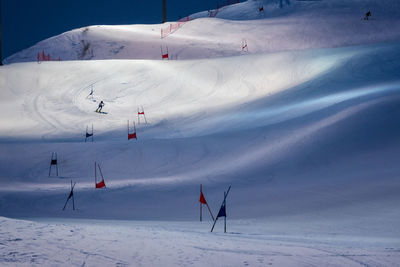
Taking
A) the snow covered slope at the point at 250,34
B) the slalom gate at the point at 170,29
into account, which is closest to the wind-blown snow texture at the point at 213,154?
the snow covered slope at the point at 250,34

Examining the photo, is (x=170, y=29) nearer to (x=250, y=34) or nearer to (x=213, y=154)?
(x=250, y=34)

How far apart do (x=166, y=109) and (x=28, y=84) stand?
280 inches

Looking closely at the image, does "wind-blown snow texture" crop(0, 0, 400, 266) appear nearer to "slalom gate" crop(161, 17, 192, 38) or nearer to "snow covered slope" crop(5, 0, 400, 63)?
"snow covered slope" crop(5, 0, 400, 63)

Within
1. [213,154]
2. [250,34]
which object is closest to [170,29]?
[250,34]

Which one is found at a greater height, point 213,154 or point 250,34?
point 250,34

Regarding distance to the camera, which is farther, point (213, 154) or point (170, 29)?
point (170, 29)

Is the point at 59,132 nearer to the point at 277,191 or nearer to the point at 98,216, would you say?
the point at 98,216

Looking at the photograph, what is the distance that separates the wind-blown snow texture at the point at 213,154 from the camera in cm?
457

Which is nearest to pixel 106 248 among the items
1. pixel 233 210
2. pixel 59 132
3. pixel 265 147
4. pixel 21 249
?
pixel 21 249

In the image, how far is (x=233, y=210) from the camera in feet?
28.1

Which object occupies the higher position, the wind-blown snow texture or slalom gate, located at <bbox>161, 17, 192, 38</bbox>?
slalom gate, located at <bbox>161, 17, 192, 38</bbox>

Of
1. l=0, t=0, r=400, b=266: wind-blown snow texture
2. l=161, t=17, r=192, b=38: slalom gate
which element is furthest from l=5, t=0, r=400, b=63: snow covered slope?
l=161, t=17, r=192, b=38: slalom gate

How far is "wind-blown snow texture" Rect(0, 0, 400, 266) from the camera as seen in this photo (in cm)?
457

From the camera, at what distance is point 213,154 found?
38.9ft
